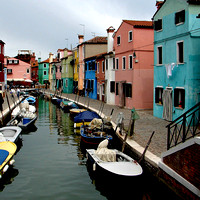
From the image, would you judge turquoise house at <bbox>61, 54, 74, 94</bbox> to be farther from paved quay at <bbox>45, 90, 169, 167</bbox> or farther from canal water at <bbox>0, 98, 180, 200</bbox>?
canal water at <bbox>0, 98, 180, 200</bbox>

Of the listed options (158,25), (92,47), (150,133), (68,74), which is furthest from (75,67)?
(150,133)

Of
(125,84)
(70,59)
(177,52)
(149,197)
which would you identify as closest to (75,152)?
(149,197)

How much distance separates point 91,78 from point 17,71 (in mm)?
40953

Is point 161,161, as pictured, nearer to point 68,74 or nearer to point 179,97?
point 179,97

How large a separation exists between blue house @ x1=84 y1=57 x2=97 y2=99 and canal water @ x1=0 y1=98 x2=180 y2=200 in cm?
2187

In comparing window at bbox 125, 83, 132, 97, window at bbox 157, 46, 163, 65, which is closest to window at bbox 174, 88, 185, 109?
window at bbox 157, 46, 163, 65

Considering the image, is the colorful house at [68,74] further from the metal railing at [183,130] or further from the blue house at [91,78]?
the metal railing at [183,130]

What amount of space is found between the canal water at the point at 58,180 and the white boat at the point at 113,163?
1.46ft

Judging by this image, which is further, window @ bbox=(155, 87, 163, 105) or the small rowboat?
window @ bbox=(155, 87, 163, 105)

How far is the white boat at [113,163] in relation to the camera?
1040 cm

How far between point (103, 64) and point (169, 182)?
27.1 m

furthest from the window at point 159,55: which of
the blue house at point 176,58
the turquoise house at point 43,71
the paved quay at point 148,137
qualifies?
the turquoise house at point 43,71

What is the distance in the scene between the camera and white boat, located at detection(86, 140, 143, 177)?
10.4m

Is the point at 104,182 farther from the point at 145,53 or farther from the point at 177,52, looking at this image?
the point at 145,53
